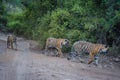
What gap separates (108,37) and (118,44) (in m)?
1.03

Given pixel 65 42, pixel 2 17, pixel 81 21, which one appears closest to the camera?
pixel 65 42

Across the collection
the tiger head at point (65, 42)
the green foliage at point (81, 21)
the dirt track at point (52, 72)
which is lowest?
the dirt track at point (52, 72)

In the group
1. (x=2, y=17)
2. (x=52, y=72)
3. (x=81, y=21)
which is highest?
(x=81, y=21)

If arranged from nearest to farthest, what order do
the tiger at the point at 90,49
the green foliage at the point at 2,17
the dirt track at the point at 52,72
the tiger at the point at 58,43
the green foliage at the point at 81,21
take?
the dirt track at the point at 52,72 < the tiger at the point at 90,49 < the green foliage at the point at 81,21 < the tiger at the point at 58,43 < the green foliage at the point at 2,17

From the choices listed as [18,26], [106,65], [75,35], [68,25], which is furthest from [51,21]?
[18,26]

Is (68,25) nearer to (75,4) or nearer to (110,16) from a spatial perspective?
(75,4)

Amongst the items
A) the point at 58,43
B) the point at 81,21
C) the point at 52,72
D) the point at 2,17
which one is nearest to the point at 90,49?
the point at 58,43

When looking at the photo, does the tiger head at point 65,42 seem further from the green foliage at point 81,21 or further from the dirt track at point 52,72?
the dirt track at point 52,72

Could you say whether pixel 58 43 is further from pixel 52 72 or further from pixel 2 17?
pixel 2 17

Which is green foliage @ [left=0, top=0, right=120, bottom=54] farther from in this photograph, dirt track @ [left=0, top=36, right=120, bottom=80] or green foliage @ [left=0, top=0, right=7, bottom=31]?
green foliage @ [left=0, top=0, right=7, bottom=31]

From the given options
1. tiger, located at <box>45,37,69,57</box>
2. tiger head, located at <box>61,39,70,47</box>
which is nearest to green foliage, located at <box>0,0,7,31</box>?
tiger, located at <box>45,37,69,57</box>

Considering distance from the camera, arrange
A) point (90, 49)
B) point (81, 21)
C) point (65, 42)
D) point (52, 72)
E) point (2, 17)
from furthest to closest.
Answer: point (2, 17) < point (81, 21) < point (65, 42) < point (90, 49) < point (52, 72)

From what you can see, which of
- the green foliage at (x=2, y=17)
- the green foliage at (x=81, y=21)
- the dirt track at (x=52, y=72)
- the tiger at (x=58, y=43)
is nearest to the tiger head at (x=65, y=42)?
the tiger at (x=58, y=43)

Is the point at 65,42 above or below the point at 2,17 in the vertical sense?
below
